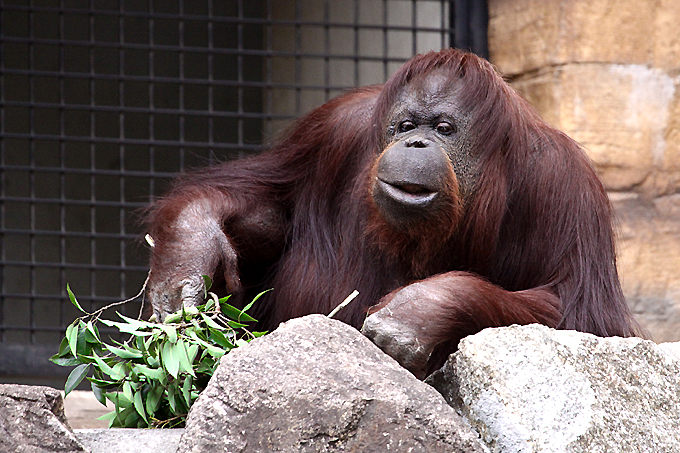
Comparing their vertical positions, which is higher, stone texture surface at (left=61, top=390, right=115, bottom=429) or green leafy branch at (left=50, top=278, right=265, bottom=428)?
green leafy branch at (left=50, top=278, right=265, bottom=428)

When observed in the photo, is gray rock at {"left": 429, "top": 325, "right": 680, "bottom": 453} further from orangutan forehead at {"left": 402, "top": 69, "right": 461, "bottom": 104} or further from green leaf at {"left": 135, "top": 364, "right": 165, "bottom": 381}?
orangutan forehead at {"left": 402, "top": 69, "right": 461, "bottom": 104}

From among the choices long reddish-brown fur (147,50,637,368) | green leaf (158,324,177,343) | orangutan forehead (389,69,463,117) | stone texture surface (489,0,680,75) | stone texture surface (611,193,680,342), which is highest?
stone texture surface (489,0,680,75)

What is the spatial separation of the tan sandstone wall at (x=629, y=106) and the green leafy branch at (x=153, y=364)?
6.37 ft

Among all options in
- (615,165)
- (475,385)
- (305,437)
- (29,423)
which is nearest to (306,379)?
(305,437)

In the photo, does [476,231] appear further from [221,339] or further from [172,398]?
[172,398]

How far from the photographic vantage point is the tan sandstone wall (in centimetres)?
329

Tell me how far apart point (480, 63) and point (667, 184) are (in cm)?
165

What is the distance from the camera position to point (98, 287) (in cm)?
595

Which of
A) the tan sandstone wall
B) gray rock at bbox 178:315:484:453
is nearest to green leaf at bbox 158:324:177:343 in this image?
gray rock at bbox 178:315:484:453

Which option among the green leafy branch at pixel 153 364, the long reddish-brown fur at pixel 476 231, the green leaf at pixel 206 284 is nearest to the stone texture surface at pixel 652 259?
the long reddish-brown fur at pixel 476 231

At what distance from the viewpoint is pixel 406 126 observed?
2.01m

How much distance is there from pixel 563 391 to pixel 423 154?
650 millimetres

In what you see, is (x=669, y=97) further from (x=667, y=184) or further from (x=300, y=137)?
(x=300, y=137)

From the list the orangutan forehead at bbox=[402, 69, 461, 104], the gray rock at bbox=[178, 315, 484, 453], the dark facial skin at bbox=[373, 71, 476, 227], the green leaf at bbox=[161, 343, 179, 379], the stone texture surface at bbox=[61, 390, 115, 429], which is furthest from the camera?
the stone texture surface at bbox=[61, 390, 115, 429]
